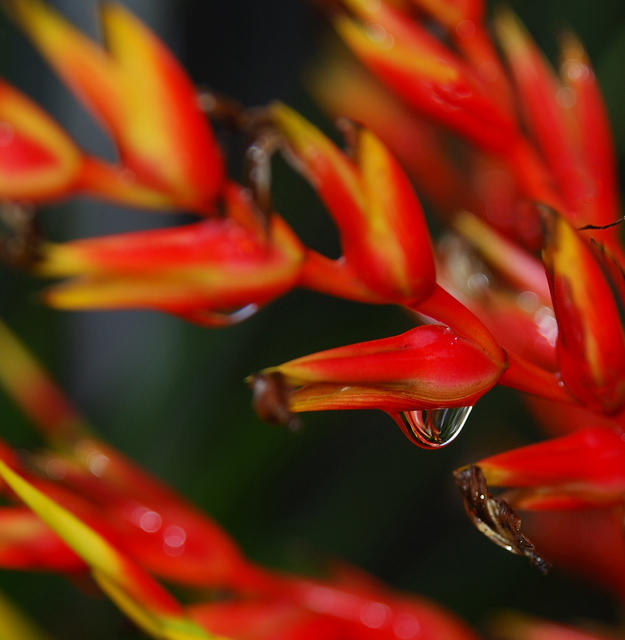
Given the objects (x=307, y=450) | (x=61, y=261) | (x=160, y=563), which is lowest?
(x=307, y=450)

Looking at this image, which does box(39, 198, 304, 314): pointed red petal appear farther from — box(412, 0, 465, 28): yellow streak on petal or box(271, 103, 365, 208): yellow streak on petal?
box(412, 0, 465, 28): yellow streak on petal

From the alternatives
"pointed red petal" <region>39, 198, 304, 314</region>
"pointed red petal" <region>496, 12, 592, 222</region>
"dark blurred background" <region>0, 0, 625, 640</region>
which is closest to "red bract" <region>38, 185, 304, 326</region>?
"pointed red petal" <region>39, 198, 304, 314</region>

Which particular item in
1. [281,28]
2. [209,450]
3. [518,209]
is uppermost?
[518,209]

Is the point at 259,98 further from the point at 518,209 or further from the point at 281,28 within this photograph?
the point at 518,209

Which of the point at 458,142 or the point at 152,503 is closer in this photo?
the point at 152,503

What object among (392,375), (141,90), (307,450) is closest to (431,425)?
(392,375)

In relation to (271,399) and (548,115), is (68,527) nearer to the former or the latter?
(271,399)

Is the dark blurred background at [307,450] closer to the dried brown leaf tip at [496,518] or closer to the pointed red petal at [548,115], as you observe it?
the pointed red petal at [548,115]

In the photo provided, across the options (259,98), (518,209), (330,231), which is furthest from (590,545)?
(259,98)
